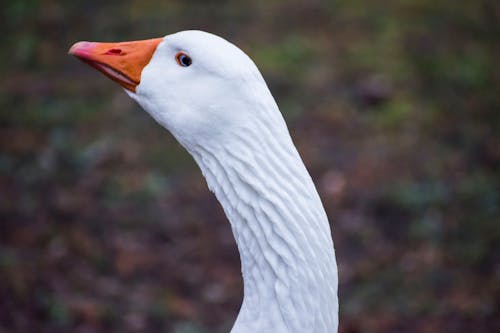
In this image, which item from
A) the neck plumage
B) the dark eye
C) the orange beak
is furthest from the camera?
the orange beak

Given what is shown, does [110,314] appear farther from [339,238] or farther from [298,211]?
[298,211]

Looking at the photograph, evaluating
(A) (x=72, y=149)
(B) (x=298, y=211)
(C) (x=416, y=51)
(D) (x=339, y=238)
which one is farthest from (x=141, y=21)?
(B) (x=298, y=211)

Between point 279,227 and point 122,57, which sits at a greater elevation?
point 122,57

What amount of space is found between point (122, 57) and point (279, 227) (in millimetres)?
854

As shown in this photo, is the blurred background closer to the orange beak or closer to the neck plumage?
the orange beak

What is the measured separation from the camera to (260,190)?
90.9 inches

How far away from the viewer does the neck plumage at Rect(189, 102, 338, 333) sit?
7.57 ft

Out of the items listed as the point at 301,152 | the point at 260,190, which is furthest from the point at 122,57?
the point at 301,152

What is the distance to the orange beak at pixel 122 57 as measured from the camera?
8.68 ft

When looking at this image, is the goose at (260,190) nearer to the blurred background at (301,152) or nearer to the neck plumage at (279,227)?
the neck plumage at (279,227)

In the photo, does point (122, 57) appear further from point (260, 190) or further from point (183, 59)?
point (260, 190)

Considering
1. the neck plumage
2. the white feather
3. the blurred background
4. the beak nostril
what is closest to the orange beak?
the beak nostril

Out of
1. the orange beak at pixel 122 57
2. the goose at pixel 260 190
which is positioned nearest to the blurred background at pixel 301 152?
the orange beak at pixel 122 57

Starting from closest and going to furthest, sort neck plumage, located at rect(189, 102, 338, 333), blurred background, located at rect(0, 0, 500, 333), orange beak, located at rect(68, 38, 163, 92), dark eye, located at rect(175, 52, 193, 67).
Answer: neck plumage, located at rect(189, 102, 338, 333), dark eye, located at rect(175, 52, 193, 67), orange beak, located at rect(68, 38, 163, 92), blurred background, located at rect(0, 0, 500, 333)
